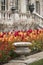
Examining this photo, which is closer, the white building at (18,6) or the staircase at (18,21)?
the staircase at (18,21)

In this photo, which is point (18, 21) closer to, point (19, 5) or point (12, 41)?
point (19, 5)

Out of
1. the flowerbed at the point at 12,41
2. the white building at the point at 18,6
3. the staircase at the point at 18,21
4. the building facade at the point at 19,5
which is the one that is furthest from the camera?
the building facade at the point at 19,5

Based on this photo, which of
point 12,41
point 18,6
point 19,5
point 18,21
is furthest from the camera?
point 19,5

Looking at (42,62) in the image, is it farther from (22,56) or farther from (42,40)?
(42,40)

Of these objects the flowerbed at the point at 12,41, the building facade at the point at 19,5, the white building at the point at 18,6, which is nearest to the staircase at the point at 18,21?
the white building at the point at 18,6

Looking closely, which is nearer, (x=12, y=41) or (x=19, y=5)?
(x=12, y=41)

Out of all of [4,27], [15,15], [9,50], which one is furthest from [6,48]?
[15,15]

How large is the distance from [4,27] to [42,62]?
1374cm

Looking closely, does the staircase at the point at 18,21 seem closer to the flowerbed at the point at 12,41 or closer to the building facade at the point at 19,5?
the building facade at the point at 19,5

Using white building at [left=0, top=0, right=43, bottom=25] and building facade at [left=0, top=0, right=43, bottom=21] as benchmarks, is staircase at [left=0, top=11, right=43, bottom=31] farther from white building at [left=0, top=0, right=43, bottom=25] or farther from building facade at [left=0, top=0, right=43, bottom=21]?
building facade at [left=0, top=0, right=43, bottom=21]

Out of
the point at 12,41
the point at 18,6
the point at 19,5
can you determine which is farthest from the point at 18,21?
the point at 12,41

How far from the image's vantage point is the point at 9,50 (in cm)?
1458

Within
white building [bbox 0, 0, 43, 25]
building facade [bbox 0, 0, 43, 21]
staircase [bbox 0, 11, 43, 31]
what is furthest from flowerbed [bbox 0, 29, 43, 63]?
building facade [bbox 0, 0, 43, 21]

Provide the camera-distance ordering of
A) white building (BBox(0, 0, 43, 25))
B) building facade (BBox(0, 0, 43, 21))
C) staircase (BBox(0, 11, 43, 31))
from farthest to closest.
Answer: building facade (BBox(0, 0, 43, 21)), white building (BBox(0, 0, 43, 25)), staircase (BBox(0, 11, 43, 31))
